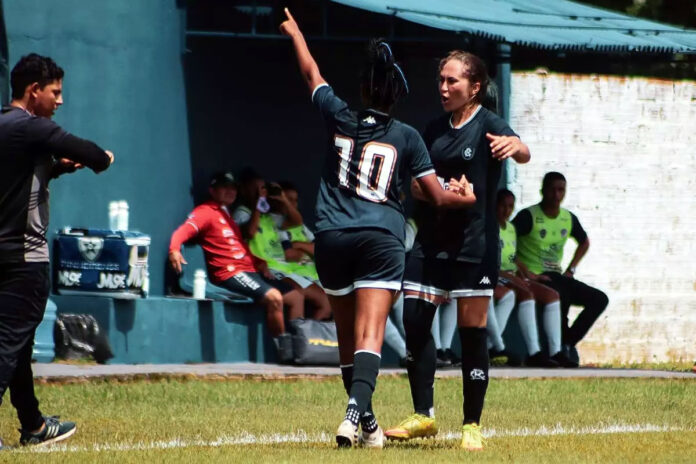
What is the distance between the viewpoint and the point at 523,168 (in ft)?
57.4

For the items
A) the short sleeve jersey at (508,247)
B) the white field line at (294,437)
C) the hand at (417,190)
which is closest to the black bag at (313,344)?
the short sleeve jersey at (508,247)

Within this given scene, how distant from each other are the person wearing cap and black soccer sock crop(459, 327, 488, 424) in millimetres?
5990

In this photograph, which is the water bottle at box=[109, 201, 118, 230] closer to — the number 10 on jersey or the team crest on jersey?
the team crest on jersey

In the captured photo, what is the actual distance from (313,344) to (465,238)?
5.79m

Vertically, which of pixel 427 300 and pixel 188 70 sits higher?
pixel 188 70

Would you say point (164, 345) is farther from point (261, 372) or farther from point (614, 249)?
point (614, 249)

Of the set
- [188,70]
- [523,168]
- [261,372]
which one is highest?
[188,70]

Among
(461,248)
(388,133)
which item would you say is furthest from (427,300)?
(388,133)

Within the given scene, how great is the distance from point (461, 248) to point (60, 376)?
460 centimetres

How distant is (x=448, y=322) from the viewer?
590 inches

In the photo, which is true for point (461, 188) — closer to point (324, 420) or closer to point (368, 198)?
point (368, 198)

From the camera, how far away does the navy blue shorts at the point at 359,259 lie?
8094 mm

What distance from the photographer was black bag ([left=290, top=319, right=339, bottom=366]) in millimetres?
14023

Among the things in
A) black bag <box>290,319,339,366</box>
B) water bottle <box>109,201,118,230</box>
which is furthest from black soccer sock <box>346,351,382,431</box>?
water bottle <box>109,201,118,230</box>
